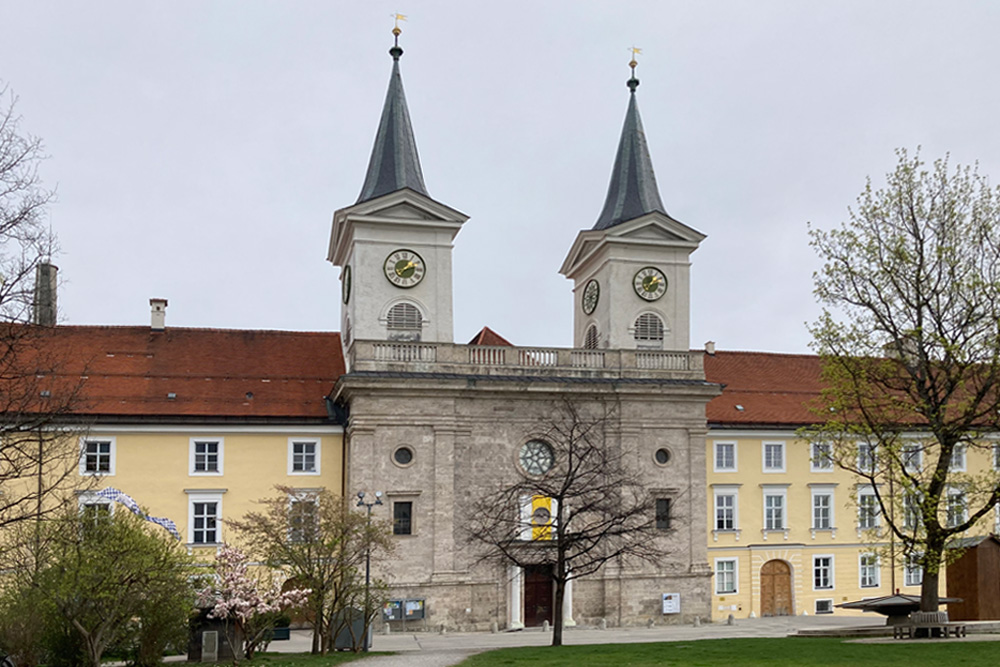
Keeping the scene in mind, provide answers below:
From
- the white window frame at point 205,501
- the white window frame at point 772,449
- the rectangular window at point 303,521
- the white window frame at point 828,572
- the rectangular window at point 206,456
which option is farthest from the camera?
the white window frame at point 772,449

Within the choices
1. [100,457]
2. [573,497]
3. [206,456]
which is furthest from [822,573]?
[100,457]

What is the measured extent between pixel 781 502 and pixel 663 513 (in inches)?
262

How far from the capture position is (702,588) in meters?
40.2

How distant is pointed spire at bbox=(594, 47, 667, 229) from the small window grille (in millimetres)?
3997

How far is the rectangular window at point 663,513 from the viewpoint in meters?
40.3

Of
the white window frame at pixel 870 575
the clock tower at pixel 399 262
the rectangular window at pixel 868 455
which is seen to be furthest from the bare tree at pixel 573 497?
the white window frame at pixel 870 575

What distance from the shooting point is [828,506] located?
148 feet

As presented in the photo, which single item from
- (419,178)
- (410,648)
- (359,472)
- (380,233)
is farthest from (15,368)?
(419,178)

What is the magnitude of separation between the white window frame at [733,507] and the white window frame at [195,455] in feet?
63.4

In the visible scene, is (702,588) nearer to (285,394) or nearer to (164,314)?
(285,394)

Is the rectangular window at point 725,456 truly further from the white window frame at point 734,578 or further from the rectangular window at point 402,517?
the rectangular window at point 402,517

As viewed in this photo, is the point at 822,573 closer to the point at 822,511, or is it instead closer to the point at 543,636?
the point at 822,511

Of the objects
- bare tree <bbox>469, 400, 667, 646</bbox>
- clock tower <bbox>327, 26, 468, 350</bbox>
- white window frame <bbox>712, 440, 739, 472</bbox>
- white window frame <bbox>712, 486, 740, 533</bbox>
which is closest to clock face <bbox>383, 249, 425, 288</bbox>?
clock tower <bbox>327, 26, 468, 350</bbox>

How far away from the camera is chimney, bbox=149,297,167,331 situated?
42.8m
